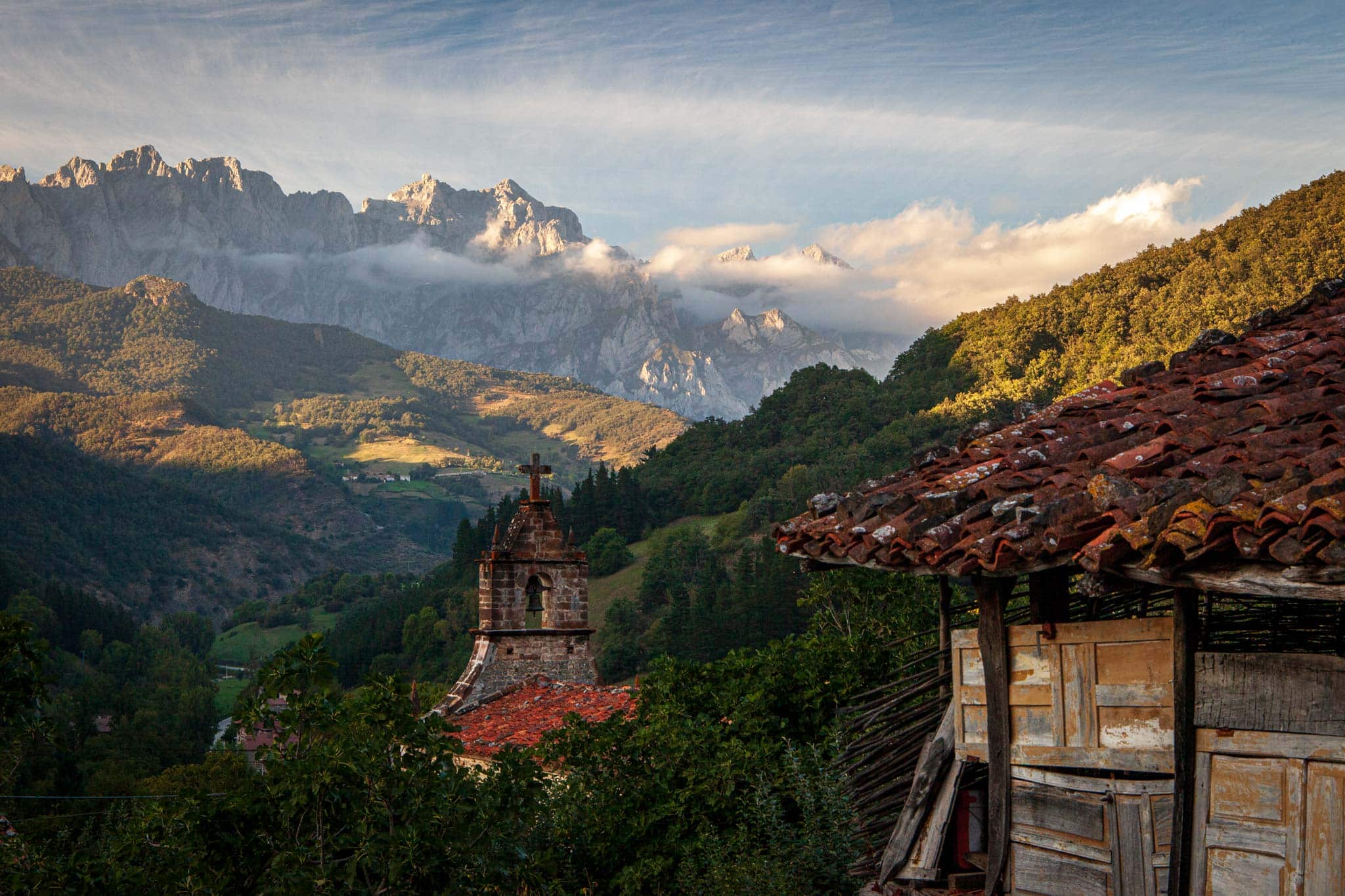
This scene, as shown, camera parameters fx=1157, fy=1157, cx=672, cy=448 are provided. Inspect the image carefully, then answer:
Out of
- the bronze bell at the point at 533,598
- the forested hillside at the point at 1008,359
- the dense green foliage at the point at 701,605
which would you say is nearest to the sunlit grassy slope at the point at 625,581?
the dense green foliage at the point at 701,605

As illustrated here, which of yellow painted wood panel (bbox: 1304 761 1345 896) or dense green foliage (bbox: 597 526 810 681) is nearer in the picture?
yellow painted wood panel (bbox: 1304 761 1345 896)

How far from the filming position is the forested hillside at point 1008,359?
2980 inches

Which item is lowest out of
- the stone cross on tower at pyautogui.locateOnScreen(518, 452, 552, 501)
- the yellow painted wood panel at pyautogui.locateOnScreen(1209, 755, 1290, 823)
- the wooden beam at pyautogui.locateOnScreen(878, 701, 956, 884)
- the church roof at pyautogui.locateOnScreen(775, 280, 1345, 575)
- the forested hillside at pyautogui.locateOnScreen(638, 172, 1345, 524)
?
the wooden beam at pyautogui.locateOnScreen(878, 701, 956, 884)

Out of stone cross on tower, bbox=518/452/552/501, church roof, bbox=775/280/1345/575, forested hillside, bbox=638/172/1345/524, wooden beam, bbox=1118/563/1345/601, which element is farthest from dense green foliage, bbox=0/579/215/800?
forested hillside, bbox=638/172/1345/524

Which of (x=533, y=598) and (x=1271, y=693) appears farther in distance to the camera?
(x=533, y=598)

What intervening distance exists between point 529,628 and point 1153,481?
45.6ft

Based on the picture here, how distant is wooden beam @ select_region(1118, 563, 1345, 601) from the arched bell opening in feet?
46.0

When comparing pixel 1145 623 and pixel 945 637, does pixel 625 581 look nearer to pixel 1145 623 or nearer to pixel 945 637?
pixel 945 637

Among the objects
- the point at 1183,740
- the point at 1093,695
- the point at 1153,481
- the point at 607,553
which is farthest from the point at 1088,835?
the point at 607,553

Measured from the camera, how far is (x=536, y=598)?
18.5 meters

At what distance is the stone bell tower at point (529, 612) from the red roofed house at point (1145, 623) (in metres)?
11.0

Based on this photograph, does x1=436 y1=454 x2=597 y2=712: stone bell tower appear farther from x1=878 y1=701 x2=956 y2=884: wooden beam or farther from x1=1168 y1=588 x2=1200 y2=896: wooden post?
x1=1168 y1=588 x2=1200 y2=896: wooden post

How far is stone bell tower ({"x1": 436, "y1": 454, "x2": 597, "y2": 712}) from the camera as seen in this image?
56.5 feet

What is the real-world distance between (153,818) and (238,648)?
11895 centimetres
